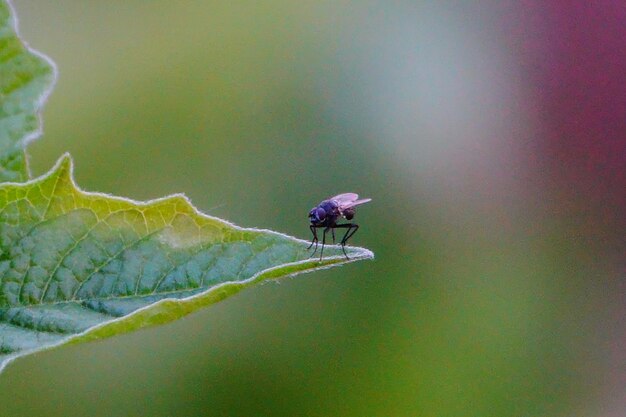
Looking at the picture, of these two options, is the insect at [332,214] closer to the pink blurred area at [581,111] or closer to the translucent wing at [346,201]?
the translucent wing at [346,201]

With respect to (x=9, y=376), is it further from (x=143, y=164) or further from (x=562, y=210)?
(x=562, y=210)

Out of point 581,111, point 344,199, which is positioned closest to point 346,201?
point 344,199

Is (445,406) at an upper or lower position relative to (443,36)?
lower

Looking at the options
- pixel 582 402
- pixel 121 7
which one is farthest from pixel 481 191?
pixel 121 7

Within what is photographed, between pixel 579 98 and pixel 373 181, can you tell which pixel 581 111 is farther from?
pixel 373 181

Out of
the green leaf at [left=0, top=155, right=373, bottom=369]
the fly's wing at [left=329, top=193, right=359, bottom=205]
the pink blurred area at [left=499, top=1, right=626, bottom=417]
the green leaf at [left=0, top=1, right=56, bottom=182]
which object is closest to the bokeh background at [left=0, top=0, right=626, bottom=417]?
the pink blurred area at [left=499, top=1, right=626, bottom=417]

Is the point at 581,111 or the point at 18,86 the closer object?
the point at 18,86
